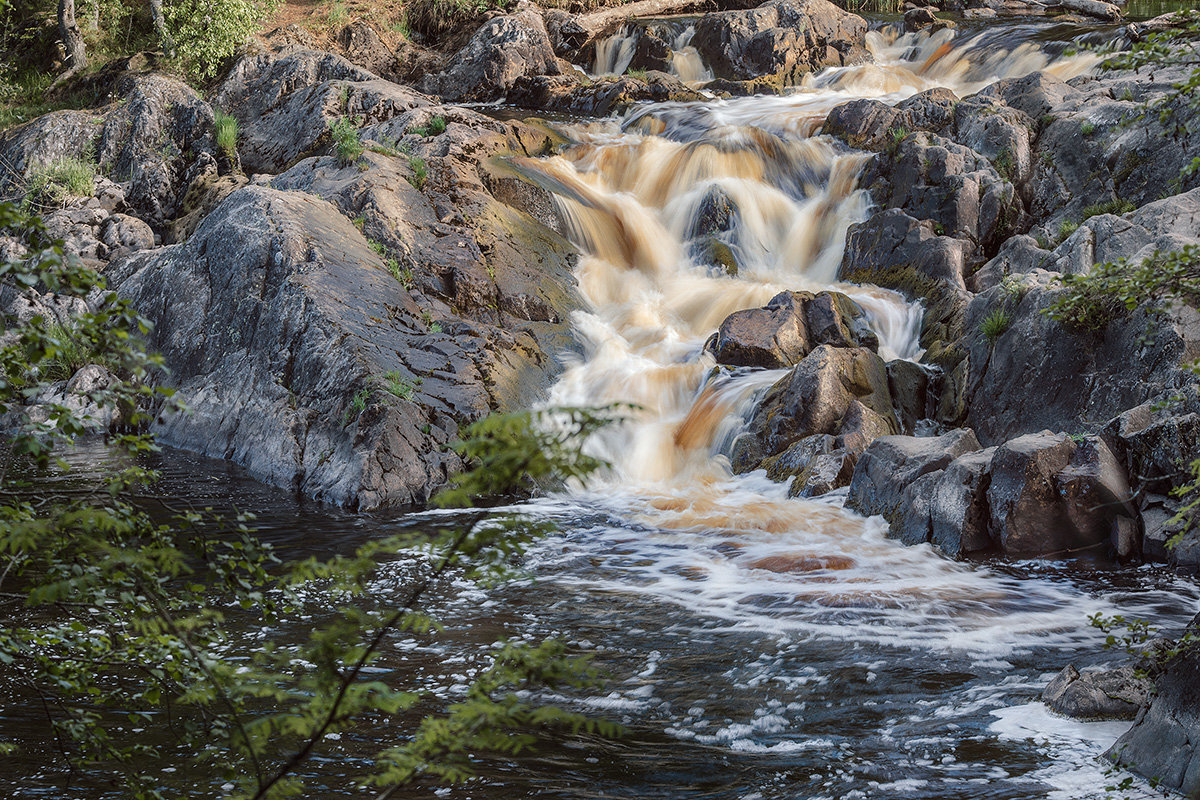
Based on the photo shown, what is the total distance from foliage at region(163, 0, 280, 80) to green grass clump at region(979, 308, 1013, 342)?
17.6 meters

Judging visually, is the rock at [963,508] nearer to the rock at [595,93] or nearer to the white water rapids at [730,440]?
the white water rapids at [730,440]

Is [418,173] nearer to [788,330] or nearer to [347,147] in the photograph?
[347,147]

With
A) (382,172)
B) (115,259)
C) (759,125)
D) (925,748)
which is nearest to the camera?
(925,748)

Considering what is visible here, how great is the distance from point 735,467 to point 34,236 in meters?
8.93

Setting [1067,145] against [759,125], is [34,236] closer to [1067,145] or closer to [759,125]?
[1067,145]

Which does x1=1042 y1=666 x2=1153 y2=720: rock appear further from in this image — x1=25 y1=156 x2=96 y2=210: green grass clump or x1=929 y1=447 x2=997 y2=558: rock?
x1=25 y1=156 x2=96 y2=210: green grass clump

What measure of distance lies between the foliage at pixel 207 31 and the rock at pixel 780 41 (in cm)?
1118

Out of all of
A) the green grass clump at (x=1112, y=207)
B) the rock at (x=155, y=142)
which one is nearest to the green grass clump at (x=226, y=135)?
the rock at (x=155, y=142)

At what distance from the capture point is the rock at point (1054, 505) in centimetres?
802

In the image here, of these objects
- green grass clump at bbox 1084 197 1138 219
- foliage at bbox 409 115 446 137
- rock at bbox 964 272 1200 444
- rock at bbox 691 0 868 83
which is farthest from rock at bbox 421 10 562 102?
rock at bbox 964 272 1200 444

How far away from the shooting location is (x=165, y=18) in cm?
2081

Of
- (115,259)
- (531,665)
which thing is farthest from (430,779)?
(115,259)

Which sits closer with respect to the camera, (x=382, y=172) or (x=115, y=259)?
(x=382, y=172)

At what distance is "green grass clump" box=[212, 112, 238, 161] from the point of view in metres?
18.0
